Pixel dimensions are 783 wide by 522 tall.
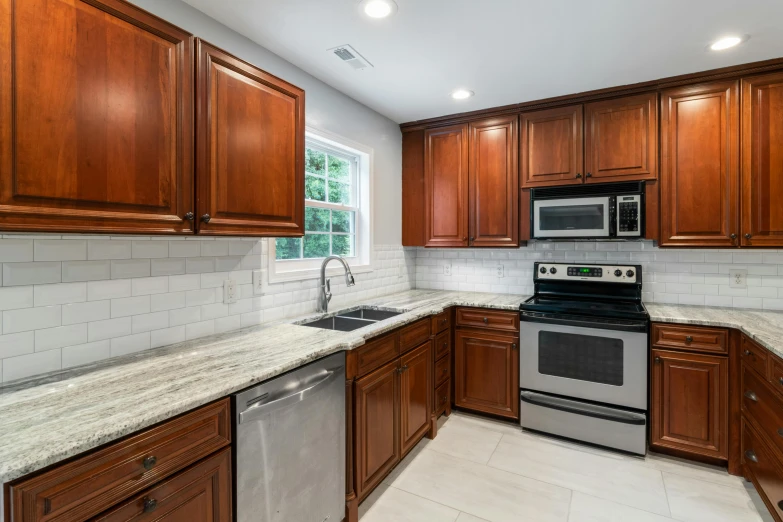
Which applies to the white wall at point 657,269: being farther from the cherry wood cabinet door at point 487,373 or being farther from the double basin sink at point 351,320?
the double basin sink at point 351,320

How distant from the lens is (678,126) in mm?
2635

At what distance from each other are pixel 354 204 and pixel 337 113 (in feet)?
2.36

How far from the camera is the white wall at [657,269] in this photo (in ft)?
8.85

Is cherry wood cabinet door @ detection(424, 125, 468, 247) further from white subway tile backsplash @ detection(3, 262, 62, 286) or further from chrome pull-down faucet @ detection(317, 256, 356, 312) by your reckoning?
white subway tile backsplash @ detection(3, 262, 62, 286)

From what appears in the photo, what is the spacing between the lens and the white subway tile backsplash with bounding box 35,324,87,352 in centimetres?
141

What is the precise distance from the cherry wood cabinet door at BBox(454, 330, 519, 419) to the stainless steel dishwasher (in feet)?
4.94

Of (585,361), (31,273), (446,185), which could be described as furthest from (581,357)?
(31,273)

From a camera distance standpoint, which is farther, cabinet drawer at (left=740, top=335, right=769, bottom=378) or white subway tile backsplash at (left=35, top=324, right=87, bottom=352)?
cabinet drawer at (left=740, top=335, right=769, bottom=378)

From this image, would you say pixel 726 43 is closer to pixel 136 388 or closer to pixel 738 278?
pixel 738 278

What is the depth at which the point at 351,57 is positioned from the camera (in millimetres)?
2309

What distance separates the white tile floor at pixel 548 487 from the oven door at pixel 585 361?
1.25ft

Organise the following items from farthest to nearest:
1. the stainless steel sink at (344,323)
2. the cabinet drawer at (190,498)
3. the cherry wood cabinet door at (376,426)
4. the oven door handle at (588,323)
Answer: the stainless steel sink at (344,323) → the oven door handle at (588,323) → the cherry wood cabinet door at (376,426) → the cabinet drawer at (190,498)

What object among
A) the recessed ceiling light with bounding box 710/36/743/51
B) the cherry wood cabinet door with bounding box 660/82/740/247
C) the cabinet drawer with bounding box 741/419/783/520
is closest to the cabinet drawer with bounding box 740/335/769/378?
the cabinet drawer with bounding box 741/419/783/520

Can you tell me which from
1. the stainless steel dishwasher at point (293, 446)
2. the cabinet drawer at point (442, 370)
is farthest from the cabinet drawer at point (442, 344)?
the stainless steel dishwasher at point (293, 446)
